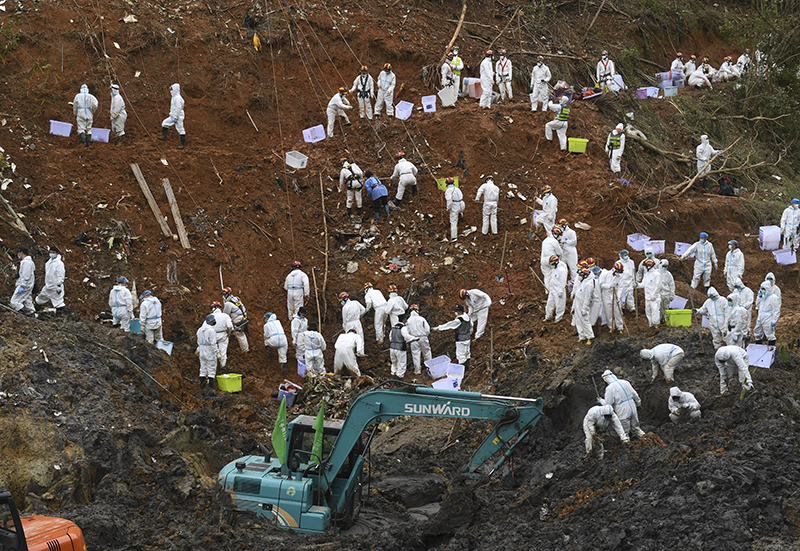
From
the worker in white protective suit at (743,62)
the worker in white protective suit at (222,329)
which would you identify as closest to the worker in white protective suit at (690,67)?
the worker in white protective suit at (743,62)

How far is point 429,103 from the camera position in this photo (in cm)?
2373

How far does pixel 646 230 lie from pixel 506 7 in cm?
1157

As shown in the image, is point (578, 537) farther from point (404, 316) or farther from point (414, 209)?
point (414, 209)

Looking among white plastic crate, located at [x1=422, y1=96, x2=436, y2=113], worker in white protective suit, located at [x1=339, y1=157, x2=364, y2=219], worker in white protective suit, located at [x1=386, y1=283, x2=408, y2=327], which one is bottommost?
worker in white protective suit, located at [x1=386, y1=283, x2=408, y2=327]

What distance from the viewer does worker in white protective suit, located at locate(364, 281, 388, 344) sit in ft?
61.9

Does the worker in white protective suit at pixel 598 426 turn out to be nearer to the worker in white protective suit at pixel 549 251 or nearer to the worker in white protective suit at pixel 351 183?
the worker in white protective suit at pixel 549 251

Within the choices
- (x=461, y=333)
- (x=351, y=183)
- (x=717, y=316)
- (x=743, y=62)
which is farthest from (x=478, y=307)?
(x=743, y=62)

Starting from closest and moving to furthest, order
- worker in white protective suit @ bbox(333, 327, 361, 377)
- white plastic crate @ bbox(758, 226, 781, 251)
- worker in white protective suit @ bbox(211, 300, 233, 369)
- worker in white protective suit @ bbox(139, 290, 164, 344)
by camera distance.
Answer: worker in white protective suit @ bbox(139, 290, 164, 344), worker in white protective suit @ bbox(211, 300, 233, 369), worker in white protective suit @ bbox(333, 327, 361, 377), white plastic crate @ bbox(758, 226, 781, 251)

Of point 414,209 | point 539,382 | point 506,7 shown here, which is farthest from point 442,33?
point 539,382

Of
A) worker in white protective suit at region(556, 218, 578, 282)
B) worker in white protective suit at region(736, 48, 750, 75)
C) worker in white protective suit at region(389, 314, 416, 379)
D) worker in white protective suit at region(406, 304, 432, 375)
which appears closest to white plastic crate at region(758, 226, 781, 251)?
worker in white protective suit at region(556, 218, 578, 282)

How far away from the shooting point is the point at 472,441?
48.8 feet

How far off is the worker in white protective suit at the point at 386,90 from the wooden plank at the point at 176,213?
648cm

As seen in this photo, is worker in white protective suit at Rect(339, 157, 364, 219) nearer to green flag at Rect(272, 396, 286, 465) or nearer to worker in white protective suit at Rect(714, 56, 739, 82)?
green flag at Rect(272, 396, 286, 465)

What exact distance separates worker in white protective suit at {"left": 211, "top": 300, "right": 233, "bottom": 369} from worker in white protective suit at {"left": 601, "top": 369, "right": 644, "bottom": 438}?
337 inches
